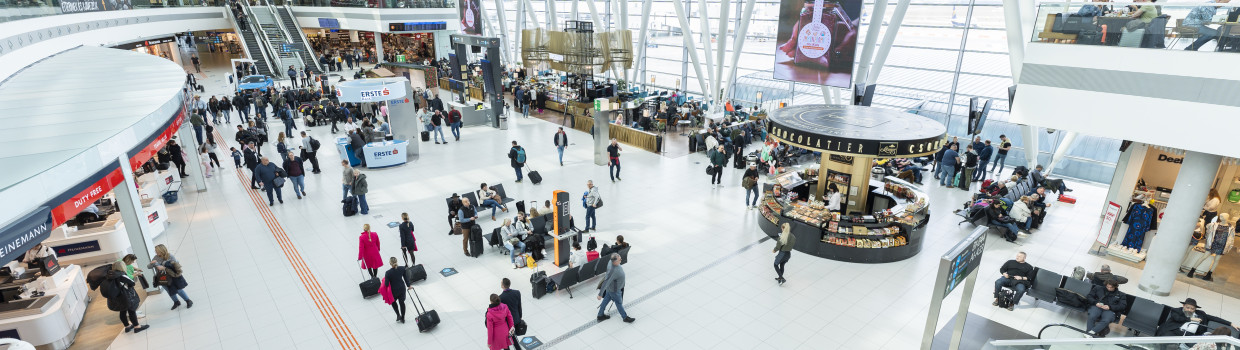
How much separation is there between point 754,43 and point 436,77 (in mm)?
17806

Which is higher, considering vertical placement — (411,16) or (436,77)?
(411,16)

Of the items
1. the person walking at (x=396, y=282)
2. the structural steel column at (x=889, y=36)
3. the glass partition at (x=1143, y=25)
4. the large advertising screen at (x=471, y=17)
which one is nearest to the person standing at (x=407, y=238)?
the person walking at (x=396, y=282)

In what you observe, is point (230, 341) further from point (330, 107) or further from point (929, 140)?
point (330, 107)

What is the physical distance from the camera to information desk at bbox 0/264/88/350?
25.7 feet

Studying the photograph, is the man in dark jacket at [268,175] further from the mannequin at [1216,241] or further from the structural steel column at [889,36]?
the mannequin at [1216,241]

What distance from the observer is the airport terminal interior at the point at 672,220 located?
8297 mm

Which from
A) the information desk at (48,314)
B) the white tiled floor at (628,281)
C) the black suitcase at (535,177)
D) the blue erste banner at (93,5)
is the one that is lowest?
the white tiled floor at (628,281)

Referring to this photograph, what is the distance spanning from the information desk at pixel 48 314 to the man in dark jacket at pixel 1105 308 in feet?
47.1

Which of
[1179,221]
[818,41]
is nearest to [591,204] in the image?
[1179,221]

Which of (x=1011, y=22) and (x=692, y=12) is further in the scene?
(x=692, y=12)

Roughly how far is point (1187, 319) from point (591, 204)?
9.23m

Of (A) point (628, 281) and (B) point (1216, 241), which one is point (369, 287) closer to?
(A) point (628, 281)

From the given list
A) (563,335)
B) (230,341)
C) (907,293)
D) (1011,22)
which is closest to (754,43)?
(1011,22)

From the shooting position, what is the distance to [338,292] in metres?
9.84
